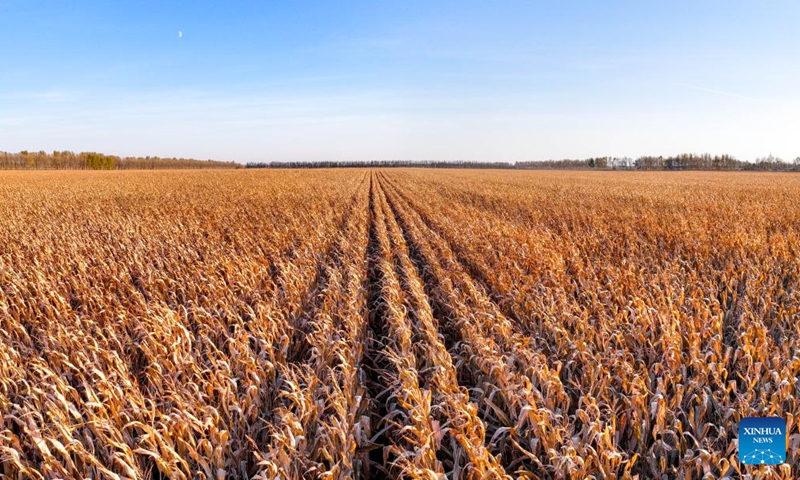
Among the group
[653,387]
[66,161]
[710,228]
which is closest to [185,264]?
[653,387]

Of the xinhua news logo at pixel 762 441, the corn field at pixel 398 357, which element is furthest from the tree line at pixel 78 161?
the xinhua news logo at pixel 762 441

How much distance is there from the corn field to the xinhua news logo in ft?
0.31

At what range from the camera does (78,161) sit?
481 ft

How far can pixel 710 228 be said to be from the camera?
40.0 ft

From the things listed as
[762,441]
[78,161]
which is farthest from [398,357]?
[78,161]

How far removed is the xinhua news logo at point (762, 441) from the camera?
3084 millimetres

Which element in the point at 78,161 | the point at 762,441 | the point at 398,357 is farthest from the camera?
the point at 78,161

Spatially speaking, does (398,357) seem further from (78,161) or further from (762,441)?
(78,161)

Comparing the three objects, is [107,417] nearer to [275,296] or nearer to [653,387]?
[275,296]

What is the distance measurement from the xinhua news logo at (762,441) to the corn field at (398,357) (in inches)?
3.7

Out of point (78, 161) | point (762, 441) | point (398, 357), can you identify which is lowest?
point (762, 441)

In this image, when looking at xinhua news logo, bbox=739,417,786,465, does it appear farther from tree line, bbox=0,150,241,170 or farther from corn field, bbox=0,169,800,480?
tree line, bbox=0,150,241,170

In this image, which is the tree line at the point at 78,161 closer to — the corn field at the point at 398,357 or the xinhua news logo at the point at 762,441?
the corn field at the point at 398,357

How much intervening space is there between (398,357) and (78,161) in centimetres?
18191
